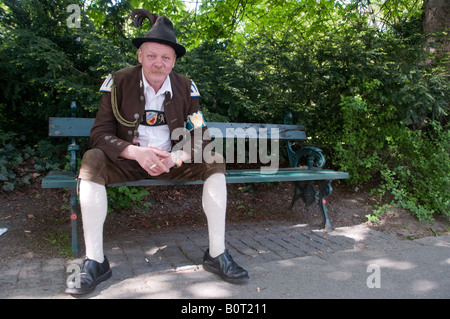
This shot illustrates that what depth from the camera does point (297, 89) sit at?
4.79 metres

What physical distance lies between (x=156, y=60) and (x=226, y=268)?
164 centimetres

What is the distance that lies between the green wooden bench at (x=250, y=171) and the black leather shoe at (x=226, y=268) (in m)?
0.69

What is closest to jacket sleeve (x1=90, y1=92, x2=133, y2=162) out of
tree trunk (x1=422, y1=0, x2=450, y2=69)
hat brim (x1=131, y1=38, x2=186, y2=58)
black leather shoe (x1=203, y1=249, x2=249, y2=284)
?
hat brim (x1=131, y1=38, x2=186, y2=58)

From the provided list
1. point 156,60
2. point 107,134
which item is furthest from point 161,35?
point 107,134

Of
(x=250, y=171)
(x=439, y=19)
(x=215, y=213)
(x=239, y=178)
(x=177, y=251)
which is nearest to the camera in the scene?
(x=215, y=213)

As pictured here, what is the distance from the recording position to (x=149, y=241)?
11.1 ft

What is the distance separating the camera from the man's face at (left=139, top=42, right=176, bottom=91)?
2.77m

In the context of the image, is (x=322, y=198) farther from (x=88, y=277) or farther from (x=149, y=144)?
(x=88, y=277)

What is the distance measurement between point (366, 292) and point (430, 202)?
2.70 m

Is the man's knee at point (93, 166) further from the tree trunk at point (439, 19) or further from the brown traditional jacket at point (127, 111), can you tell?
the tree trunk at point (439, 19)

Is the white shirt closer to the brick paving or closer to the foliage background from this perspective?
the brick paving

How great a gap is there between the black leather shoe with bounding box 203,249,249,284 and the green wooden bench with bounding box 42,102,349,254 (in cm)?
69

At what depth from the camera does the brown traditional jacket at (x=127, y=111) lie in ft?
8.76
